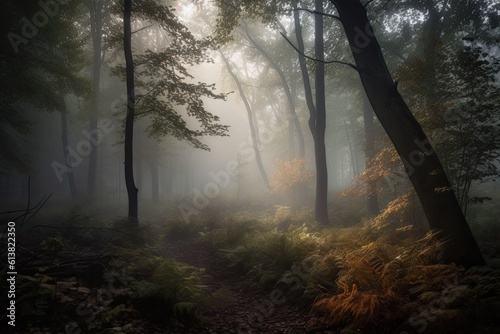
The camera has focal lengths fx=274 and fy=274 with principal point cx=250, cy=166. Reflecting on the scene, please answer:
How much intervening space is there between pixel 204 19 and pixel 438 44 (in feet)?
65.4

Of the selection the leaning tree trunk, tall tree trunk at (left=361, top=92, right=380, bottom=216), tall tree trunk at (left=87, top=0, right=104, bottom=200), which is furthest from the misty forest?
tall tree trunk at (left=87, top=0, right=104, bottom=200)

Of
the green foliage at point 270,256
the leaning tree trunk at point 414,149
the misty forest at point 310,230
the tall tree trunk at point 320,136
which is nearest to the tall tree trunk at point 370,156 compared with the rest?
the misty forest at point 310,230

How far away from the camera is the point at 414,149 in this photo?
476 cm

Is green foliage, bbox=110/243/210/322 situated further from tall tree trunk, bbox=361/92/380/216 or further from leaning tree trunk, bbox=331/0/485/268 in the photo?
tall tree trunk, bbox=361/92/380/216

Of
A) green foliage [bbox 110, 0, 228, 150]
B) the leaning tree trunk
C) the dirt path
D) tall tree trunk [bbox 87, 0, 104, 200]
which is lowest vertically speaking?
the dirt path

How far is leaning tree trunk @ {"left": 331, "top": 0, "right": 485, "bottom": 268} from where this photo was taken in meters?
4.53

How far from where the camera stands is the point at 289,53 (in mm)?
21531

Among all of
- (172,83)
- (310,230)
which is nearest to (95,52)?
(172,83)

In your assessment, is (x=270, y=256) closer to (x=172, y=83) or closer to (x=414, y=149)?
(x=414, y=149)

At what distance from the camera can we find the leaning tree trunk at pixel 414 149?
4527 mm

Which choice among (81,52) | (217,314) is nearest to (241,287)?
(217,314)

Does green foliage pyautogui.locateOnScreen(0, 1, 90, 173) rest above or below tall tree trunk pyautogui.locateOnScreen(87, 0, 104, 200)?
below

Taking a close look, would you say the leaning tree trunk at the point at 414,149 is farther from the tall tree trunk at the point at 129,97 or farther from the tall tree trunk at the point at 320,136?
the tall tree trunk at the point at 129,97

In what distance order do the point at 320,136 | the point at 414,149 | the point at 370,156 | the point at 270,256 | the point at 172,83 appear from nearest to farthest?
the point at 414,149 → the point at 270,256 → the point at 172,83 → the point at 320,136 → the point at 370,156
